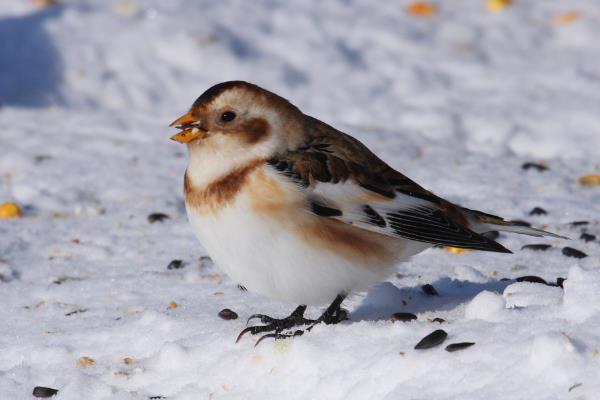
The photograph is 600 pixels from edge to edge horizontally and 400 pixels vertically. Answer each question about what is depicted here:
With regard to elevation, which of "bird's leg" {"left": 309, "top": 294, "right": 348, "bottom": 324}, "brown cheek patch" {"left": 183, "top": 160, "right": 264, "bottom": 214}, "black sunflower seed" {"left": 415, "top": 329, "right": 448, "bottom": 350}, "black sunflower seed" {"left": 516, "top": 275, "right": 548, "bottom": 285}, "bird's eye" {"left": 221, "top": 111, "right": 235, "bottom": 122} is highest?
"bird's eye" {"left": 221, "top": 111, "right": 235, "bottom": 122}

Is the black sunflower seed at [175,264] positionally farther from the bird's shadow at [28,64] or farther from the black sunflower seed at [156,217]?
the bird's shadow at [28,64]

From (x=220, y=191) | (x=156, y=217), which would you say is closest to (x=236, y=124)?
(x=220, y=191)

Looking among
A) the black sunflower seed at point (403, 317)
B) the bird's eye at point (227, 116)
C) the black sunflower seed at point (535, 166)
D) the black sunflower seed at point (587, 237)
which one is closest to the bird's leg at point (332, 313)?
the black sunflower seed at point (403, 317)

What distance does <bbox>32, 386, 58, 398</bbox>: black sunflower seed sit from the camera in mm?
3744

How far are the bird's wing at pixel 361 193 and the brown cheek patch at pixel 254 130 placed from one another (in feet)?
0.35

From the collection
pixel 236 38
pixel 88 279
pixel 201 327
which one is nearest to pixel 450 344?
pixel 201 327

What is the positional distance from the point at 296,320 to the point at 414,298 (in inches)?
22.1

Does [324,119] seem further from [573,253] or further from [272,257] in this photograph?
[272,257]

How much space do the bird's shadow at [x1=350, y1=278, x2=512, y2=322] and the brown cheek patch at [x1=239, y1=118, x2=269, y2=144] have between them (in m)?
0.81

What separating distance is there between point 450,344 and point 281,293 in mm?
673

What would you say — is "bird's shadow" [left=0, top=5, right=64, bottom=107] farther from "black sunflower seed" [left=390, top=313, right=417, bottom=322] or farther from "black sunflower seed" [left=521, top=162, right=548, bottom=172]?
"black sunflower seed" [left=390, top=313, right=417, bottom=322]

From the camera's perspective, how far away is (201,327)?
4.16 meters

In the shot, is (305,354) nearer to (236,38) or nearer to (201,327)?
(201,327)

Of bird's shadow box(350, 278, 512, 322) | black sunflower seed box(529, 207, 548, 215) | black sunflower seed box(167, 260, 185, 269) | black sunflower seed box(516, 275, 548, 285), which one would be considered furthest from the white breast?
black sunflower seed box(529, 207, 548, 215)
